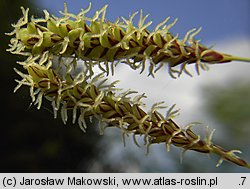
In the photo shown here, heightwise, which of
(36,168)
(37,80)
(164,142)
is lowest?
(36,168)

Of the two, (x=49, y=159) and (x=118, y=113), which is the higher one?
(x=118, y=113)

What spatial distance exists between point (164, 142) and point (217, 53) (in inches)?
6.8

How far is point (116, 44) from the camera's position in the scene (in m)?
0.66

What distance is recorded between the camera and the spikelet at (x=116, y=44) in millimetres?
665

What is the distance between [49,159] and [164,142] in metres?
5.38

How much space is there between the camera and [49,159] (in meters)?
5.92

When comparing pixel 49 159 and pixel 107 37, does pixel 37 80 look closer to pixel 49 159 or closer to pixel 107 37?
pixel 107 37

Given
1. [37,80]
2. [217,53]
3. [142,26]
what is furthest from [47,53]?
[217,53]

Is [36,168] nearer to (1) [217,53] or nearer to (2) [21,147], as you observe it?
(2) [21,147]

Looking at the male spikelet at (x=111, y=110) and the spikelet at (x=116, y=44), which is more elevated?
the spikelet at (x=116, y=44)

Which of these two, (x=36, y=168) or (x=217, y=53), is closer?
(x=217, y=53)

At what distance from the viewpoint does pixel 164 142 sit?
72 cm

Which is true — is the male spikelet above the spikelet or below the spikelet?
below

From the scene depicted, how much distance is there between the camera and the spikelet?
2.18 feet
